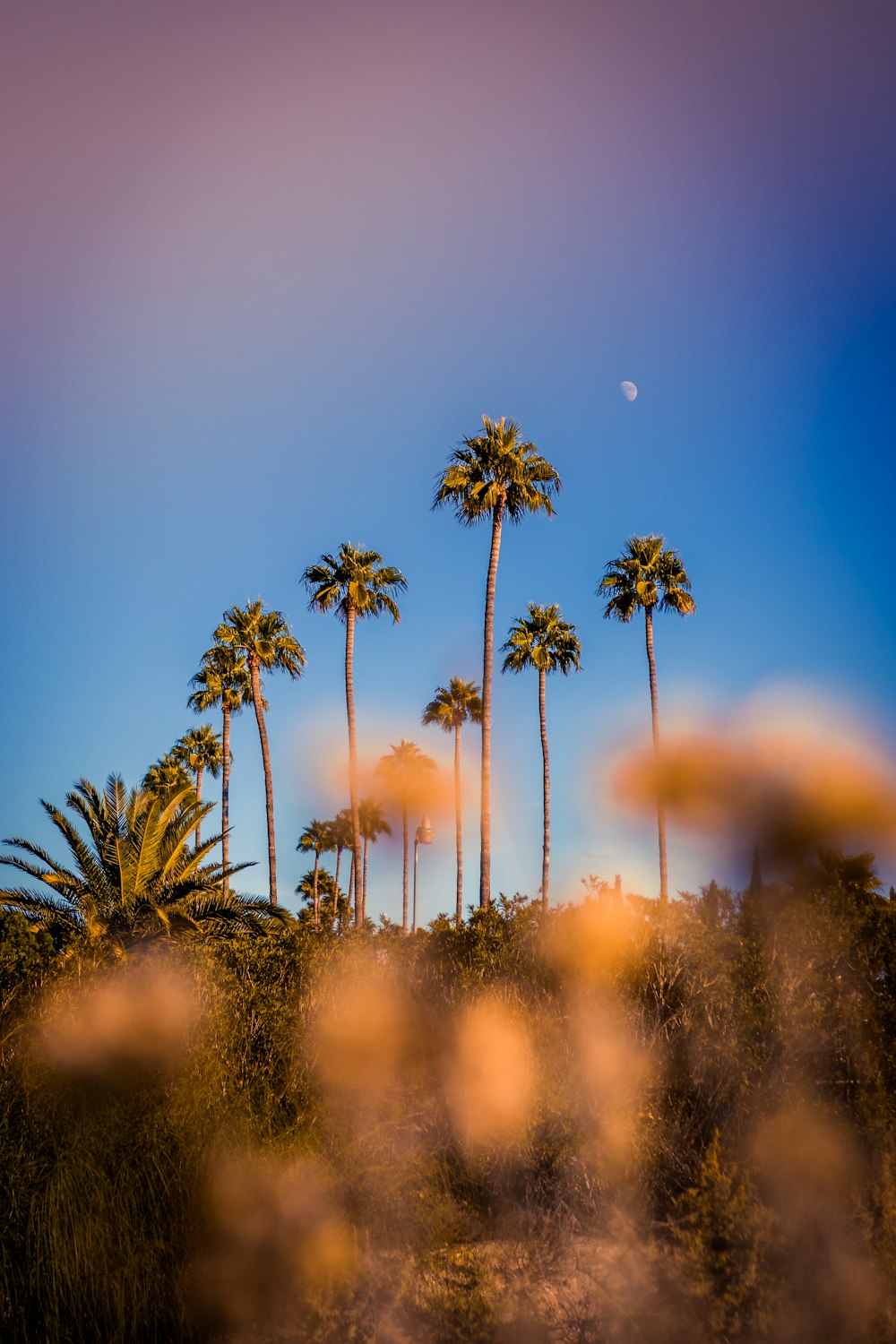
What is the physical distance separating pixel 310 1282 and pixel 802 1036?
5.92 m

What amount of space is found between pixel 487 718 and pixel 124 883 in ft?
35.4

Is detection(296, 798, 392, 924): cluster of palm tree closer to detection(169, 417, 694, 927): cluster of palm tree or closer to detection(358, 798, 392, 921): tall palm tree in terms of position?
detection(358, 798, 392, 921): tall palm tree

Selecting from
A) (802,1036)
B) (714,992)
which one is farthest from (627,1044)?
(802,1036)

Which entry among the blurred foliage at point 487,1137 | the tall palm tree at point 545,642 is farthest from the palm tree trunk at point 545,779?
the blurred foliage at point 487,1137

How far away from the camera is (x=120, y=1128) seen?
9750 millimetres

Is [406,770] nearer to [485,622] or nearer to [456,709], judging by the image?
[456,709]

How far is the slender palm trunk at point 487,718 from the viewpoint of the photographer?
24.4 m

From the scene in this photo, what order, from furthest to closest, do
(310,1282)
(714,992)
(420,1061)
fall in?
(420,1061), (714,992), (310,1282)

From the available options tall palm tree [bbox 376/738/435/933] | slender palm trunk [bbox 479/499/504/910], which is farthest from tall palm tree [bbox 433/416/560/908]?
tall palm tree [bbox 376/738/435/933]

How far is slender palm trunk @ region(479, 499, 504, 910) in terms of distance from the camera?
24.4m

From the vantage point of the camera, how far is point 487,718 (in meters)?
25.1

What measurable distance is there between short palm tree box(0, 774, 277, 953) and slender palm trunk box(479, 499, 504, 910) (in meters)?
6.01

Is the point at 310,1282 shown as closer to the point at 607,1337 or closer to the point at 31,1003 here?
the point at 607,1337

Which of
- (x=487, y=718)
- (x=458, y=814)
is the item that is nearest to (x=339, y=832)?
(x=458, y=814)
